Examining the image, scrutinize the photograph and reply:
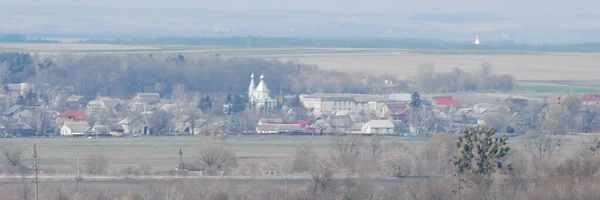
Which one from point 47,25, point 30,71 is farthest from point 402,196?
point 47,25

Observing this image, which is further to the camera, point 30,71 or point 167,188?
point 30,71

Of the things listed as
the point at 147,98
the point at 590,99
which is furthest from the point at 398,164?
the point at 147,98

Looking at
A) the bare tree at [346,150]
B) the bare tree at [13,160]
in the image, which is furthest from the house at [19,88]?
the bare tree at [13,160]

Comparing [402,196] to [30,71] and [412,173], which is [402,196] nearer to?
[412,173]

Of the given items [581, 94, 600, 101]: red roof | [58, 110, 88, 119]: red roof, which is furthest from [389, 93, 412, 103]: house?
[58, 110, 88, 119]: red roof

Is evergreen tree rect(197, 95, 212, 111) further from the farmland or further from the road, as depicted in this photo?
the road

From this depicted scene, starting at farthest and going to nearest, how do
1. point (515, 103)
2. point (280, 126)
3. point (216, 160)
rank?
1. point (515, 103)
2. point (280, 126)
3. point (216, 160)

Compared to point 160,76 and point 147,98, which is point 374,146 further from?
point 160,76
